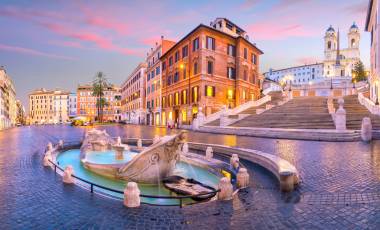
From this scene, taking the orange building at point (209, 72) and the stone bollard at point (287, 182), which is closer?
the stone bollard at point (287, 182)

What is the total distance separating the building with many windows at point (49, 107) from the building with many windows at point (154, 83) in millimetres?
93943

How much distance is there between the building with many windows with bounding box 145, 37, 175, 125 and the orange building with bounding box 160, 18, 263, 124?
455cm

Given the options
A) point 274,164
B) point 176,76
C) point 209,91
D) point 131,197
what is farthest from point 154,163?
point 176,76

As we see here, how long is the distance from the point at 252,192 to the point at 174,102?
4021 centimetres

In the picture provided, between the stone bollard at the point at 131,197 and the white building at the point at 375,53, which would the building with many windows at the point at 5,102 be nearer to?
the stone bollard at the point at 131,197

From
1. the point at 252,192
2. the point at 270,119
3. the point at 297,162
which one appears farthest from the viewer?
the point at 270,119

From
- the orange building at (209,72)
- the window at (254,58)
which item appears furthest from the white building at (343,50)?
the orange building at (209,72)

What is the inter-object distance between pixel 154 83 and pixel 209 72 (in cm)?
2172

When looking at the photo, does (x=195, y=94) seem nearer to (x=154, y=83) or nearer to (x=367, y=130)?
(x=154, y=83)

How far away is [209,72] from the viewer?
38.4 m

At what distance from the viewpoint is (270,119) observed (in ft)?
88.3

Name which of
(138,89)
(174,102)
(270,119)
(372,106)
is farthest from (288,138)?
(138,89)

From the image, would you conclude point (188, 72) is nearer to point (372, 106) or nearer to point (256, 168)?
point (372, 106)

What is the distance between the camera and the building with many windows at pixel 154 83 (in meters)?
53.2
